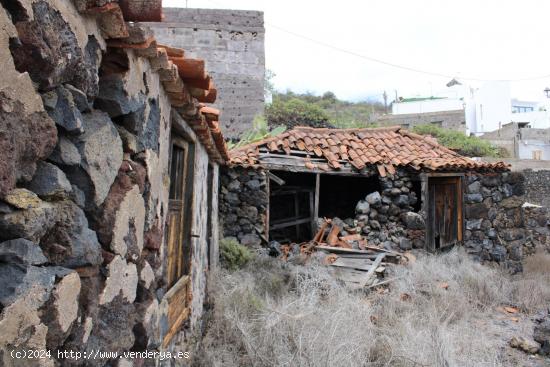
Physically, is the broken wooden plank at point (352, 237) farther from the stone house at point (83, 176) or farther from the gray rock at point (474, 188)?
the stone house at point (83, 176)


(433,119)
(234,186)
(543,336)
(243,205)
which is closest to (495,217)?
(543,336)

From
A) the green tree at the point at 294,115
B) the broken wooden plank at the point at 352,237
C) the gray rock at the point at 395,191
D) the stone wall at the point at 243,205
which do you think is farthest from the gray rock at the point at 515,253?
the green tree at the point at 294,115

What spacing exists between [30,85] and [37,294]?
1.84ft

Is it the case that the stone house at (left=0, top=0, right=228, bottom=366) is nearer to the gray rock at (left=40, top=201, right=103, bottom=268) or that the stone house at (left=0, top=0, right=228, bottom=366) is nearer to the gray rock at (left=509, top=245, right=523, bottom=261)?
the gray rock at (left=40, top=201, right=103, bottom=268)

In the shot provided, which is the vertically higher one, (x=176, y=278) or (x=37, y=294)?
(x=37, y=294)

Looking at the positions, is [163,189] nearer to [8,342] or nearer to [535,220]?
[8,342]

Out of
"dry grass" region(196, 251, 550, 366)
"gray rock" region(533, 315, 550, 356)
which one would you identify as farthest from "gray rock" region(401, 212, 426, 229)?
"gray rock" region(533, 315, 550, 356)

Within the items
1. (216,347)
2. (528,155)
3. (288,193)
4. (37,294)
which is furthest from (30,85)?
(528,155)

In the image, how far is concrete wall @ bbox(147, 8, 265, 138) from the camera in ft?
43.4

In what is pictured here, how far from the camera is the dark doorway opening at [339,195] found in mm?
11742

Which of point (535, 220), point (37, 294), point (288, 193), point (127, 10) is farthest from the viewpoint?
point (535, 220)

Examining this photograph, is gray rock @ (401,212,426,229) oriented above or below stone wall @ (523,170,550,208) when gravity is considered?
below

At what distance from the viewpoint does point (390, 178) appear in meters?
9.04

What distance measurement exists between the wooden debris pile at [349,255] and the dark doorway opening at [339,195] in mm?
2972
